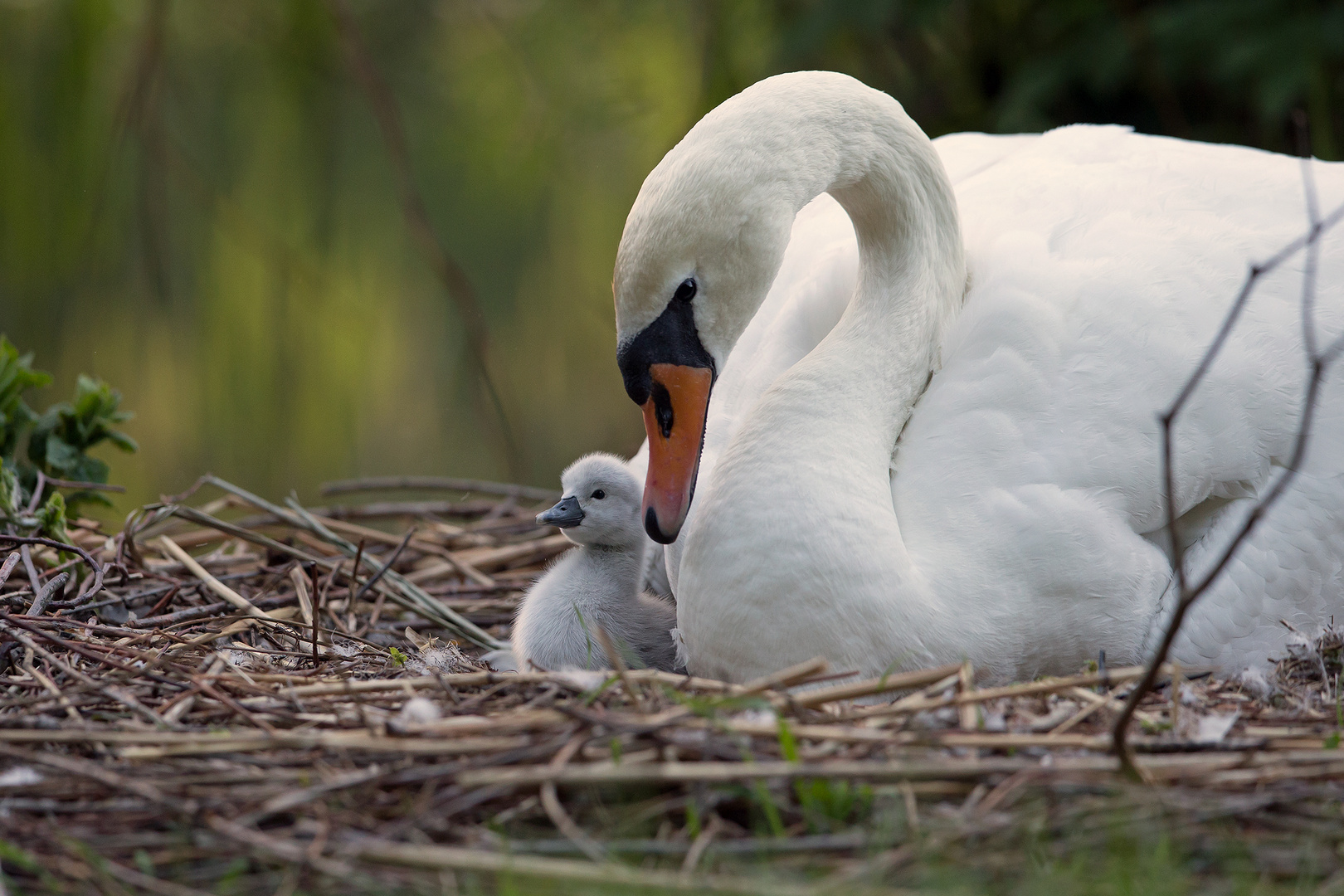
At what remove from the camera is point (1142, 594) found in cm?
304

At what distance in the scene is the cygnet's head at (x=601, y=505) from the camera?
3801 mm

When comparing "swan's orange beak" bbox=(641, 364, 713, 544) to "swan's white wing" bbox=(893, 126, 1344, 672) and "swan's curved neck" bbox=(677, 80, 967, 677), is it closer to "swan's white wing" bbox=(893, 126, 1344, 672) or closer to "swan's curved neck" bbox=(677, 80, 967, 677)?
"swan's curved neck" bbox=(677, 80, 967, 677)

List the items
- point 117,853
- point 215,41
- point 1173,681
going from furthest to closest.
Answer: point 215,41 → point 1173,681 → point 117,853

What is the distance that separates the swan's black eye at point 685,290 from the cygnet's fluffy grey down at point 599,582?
99cm

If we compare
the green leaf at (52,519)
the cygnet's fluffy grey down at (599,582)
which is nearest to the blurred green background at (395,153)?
the green leaf at (52,519)

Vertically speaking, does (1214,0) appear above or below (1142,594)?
above

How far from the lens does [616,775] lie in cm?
212

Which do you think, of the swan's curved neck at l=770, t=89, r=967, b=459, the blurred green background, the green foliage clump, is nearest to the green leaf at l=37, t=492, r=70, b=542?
the green foliage clump

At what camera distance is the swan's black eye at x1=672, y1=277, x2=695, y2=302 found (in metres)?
2.91

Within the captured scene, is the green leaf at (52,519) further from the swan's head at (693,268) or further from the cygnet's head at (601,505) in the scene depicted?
the swan's head at (693,268)

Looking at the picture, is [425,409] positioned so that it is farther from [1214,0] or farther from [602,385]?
[1214,0]

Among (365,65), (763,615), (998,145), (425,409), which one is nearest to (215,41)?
(365,65)

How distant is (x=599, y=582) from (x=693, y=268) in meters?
1.27

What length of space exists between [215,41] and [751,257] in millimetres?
3677
